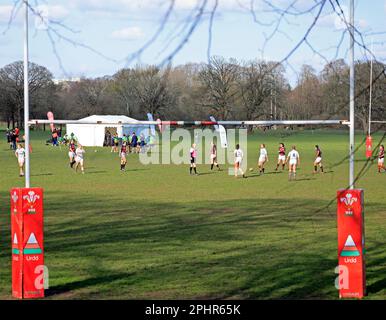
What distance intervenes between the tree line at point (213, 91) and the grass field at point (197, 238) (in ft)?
1.52

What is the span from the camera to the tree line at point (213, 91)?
17.4 ft

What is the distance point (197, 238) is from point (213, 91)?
847 centimetres

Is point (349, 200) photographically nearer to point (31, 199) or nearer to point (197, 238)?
point (31, 199)

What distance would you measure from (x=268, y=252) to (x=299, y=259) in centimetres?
102

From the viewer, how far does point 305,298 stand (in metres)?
11.1

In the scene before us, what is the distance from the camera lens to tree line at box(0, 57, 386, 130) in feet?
17.4

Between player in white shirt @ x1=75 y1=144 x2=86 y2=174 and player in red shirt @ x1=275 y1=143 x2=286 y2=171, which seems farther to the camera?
player in white shirt @ x1=75 y1=144 x2=86 y2=174

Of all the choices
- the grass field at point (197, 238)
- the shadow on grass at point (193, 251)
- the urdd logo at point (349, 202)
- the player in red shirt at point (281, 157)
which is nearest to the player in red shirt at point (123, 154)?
the grass field at point (197, 238)

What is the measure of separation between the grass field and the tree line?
0.46m

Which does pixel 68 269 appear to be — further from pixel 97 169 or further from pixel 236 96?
pixel 97 169

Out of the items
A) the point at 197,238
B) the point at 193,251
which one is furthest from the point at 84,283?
the point at 197,238

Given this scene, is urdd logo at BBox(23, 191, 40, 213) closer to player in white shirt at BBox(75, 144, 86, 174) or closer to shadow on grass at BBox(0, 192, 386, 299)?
shadow on grass at BBox(0, 192, 386, 299)

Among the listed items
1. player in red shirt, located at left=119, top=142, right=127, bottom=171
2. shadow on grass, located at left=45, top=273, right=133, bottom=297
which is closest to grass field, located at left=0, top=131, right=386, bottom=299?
shadow on grass, located at left=45, top=273, right=133, bottom=297
